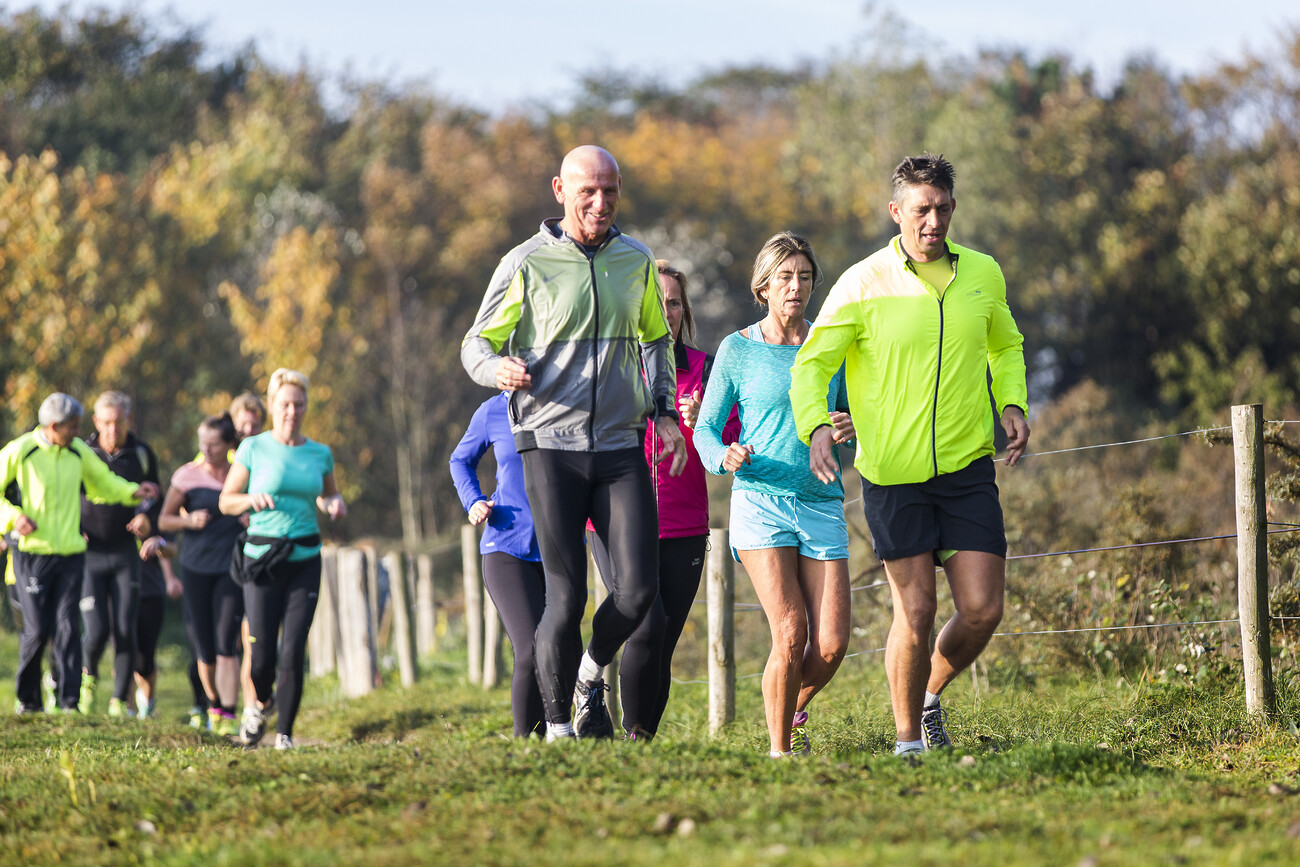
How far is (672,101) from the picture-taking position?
54594 millimetres

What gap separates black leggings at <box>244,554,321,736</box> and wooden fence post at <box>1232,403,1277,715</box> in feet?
17.1

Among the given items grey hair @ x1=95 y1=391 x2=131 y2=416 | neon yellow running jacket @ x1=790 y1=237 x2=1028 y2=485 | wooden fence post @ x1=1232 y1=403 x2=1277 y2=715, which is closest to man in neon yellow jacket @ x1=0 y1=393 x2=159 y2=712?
grey hair @ x1=95 y1=391 x2=131 y2=416

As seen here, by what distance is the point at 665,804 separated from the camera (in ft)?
14.5

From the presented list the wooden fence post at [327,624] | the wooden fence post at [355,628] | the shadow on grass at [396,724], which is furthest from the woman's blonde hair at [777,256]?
the wooden fence post at [327,624]

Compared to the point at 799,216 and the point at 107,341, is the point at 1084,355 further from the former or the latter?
the point at 107,341

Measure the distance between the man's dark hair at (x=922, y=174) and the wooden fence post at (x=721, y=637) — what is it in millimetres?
2918

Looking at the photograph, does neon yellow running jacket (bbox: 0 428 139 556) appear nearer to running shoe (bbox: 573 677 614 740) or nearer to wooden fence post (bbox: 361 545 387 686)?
wooden fence post (bbox: 361 545 387 686)

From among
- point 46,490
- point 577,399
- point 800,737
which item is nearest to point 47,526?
point 46,490

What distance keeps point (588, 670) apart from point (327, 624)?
1135 cm

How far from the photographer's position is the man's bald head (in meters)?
5.52

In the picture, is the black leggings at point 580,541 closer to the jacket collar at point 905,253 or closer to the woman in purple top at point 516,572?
the woman in purple top at point 516,572

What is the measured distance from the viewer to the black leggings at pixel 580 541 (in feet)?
18.1

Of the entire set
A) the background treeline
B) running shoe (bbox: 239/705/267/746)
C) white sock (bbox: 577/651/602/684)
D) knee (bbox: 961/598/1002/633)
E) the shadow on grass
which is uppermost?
the background treeline

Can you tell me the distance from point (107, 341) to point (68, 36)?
16.0 meters
